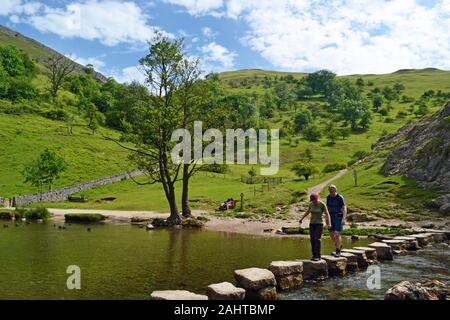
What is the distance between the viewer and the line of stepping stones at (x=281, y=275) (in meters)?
13.9

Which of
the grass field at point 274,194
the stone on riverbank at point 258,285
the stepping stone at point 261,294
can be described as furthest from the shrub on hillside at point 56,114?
the stepping stone at point 261,294

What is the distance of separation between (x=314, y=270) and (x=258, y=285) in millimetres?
4514

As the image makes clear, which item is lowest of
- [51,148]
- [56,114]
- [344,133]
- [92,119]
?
[51,148]

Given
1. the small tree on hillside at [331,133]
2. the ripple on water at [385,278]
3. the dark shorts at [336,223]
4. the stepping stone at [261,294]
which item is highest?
the small tree on hillside at [331,133]

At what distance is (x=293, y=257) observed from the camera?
2422 cm

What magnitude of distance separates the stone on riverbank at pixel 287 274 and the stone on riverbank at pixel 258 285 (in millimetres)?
1388

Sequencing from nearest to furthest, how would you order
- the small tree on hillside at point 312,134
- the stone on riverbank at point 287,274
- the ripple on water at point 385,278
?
the ripple on water at point 385,278 → the stone on riverbank at point 287,274 → the small tree on hillside at point 312,134

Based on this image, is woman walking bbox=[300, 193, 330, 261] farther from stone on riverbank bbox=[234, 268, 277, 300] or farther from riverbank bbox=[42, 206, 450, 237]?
riverbank bbox=[42, 206, 450, 237]

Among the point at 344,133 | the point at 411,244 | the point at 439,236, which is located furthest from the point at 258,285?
the point at 344,133

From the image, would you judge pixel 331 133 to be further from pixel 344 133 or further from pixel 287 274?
pixel 287 274

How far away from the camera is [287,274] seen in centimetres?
1778

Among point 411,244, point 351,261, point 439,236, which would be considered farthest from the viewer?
point 439,236

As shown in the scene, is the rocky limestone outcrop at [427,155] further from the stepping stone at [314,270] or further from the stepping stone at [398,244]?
the stepping stone at [314,270]
